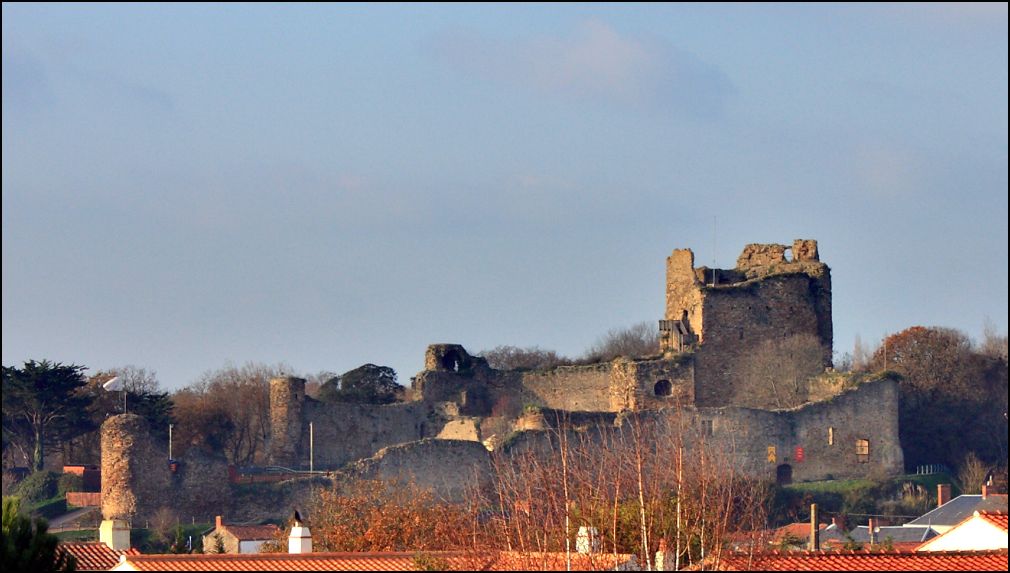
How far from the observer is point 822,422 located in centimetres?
5416

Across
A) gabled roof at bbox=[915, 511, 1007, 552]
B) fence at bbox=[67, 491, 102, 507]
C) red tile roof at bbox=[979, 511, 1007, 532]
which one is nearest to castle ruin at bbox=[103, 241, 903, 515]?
fence at bbox=[67, 491, 102, 507]

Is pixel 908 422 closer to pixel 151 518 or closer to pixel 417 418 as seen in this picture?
pixel 417 418

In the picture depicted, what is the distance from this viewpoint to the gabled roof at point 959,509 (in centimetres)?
4434

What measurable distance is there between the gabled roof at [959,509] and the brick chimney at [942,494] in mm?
2546

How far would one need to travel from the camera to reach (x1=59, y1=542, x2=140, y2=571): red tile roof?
28.7 m

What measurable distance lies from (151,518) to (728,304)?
15405mm

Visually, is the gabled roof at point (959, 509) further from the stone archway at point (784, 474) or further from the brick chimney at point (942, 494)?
the stone archway at point (784, 474)

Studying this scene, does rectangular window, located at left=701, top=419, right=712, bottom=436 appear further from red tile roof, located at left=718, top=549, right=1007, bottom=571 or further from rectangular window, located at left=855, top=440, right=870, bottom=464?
red tile roof, located at left=718, top=549, right=1007, bottom=571

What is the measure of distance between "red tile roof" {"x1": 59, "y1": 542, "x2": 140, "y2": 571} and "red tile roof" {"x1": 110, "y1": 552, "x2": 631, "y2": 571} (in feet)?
5.84

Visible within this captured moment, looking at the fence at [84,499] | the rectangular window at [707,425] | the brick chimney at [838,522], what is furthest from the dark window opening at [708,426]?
the fence at [84,499]

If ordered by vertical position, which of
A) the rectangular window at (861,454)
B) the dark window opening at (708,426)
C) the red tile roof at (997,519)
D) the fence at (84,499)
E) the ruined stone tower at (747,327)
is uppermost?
the ruined stone tower at (747,327)

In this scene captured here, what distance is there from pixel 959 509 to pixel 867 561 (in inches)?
794

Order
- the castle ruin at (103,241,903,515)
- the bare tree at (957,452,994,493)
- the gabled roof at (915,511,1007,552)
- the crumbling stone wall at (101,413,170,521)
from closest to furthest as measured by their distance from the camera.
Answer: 1. the gabled roof at (915,511,1007,552)
2. the crumbling stone wall at (101,413,170,521)
3. the castle ruin at (103,241,903,515)
4. the bare tree at (957,452,994,493)

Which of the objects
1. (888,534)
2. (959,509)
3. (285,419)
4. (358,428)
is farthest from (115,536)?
(358,428)
